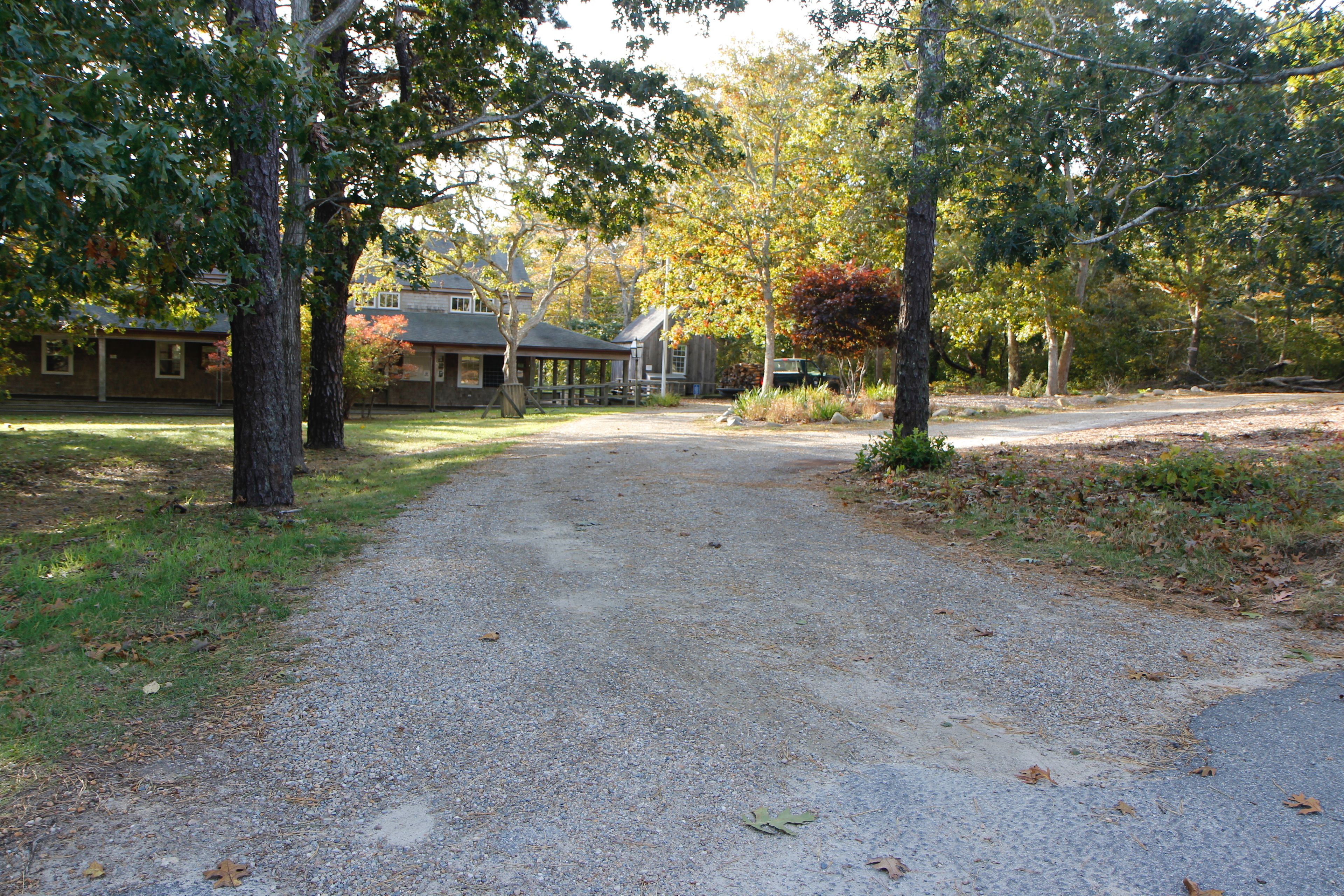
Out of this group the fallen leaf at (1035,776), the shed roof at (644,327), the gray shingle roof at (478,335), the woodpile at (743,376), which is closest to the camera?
the fallen leaf at (1035,776)

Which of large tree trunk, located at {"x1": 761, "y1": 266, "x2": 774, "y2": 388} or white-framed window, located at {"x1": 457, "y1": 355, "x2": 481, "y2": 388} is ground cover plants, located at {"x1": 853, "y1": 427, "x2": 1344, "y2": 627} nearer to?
large tree trunk, located at {"x1": 761, "y1": 266, "x2": 774, "y2": 388}

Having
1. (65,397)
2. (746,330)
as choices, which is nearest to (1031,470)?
(746,330)

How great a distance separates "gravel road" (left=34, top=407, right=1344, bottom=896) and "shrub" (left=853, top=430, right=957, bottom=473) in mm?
4248

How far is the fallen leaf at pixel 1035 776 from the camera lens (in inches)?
139

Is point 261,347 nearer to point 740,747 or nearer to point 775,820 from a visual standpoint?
point 740,747

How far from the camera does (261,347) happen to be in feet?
28.2

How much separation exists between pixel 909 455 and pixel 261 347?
7.72 m

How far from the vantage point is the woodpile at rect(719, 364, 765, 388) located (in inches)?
1748

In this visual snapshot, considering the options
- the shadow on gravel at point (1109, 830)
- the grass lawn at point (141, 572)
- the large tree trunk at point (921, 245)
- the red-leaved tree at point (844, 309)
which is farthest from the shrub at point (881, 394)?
the shadow on gravel at point (1109, 830)

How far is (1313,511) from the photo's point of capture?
757 centimetres

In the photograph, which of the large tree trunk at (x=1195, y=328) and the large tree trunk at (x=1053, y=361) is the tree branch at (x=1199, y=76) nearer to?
the large tree trunk at (x=1053, y=361)

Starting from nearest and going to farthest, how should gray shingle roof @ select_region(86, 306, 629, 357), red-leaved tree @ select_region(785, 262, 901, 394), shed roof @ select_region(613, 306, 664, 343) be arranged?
red-leaved tree @ select_region(785, 262, 901, 394)
gray shingle roof @ select_region(86, 306, 629, 357)
shed roof @ select_region(613, 306, 664, 343)

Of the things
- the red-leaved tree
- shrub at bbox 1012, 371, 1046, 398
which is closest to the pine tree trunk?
the red-leaved tree

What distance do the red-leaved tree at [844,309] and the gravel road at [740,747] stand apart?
1616 centimetres
